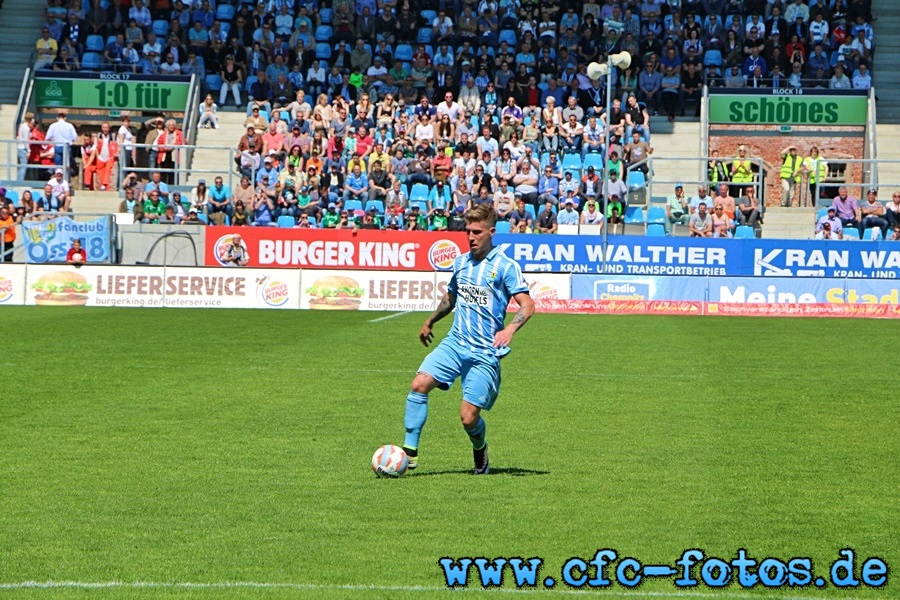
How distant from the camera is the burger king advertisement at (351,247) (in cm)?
3366

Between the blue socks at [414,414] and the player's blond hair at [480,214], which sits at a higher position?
the player's blond hair at [480,214]

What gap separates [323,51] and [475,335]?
32.4m

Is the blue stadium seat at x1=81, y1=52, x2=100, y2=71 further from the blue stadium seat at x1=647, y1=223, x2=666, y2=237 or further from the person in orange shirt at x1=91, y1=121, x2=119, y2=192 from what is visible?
the blue stadium seat at x1=647, y1=223, x2=666, y2=237

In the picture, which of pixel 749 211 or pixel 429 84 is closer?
pixel 749 211

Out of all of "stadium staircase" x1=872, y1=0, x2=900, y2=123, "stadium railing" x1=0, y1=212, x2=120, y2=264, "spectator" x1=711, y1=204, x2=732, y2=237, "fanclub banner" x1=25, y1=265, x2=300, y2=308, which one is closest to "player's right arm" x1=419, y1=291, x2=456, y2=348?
"fanclub banner" x1=25, y1=265, x2=300, y2=308

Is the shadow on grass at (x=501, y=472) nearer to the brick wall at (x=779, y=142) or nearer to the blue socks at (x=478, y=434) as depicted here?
the blue socks at (x=478, y=434)

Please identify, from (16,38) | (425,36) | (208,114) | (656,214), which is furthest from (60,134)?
(656,214)

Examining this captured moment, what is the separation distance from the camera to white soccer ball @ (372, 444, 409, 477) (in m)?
9.41

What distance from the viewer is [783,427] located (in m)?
12.7

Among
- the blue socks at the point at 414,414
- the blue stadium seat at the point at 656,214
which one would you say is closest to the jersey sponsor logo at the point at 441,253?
the blue stadium seat at the point at 656,214

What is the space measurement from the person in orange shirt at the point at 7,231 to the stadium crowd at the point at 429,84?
312 cm

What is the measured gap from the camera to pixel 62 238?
32.9 meters

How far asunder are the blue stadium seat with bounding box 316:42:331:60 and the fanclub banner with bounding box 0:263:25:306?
13.8 m

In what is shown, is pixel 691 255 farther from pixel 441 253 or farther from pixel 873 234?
pixel 441 253
